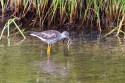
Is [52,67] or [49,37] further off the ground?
[52,67]

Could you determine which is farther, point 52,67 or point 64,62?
point 64,62

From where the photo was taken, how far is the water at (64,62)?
6887 millimetres

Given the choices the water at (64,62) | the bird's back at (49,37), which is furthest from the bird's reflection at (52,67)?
the bird's back at (49,37)

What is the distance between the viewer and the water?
6.89 metres

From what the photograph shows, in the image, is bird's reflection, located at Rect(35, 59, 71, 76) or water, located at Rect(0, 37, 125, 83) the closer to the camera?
water, located at Rect(0, 37, 125, 83)

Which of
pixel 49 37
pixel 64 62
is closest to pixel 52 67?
pixel 64 62

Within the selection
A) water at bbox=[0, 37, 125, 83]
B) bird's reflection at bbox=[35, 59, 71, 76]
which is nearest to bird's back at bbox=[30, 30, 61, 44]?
water at bbox=[0, 37, 125, 83]

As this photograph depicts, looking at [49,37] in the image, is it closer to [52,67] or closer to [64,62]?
[64,62]

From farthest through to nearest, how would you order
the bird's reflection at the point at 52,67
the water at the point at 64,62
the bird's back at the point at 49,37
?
the bird's back at the point at 49,37 → the bird's reflection at the point at 52,67 → the water at the point at 64,62

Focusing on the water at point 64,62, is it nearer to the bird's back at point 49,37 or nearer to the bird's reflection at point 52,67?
the bird's reflection at point 52,67

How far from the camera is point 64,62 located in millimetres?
7883

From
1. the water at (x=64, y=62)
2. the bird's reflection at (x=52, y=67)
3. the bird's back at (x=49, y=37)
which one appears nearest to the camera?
the water at (x=64, y=62)

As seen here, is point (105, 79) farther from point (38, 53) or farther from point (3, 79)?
point (38, 53)

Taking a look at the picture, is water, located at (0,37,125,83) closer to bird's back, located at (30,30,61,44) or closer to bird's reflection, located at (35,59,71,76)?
bird's reflection, located at (35,59,71,76)
